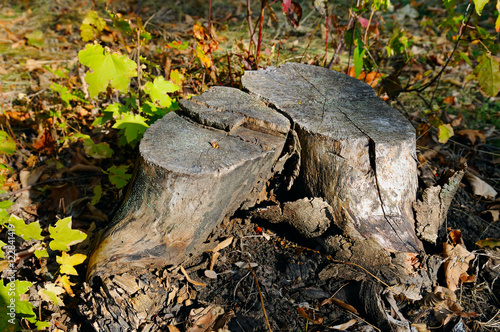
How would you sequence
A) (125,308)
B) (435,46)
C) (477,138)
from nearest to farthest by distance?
(125,308), (477,138), (435,46)

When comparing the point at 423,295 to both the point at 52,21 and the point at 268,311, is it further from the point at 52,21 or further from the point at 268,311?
the point at 52,21

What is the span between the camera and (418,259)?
77.0 inches

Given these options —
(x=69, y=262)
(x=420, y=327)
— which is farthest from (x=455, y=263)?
(x=69, y=262)

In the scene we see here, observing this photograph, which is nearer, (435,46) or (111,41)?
(111,41)

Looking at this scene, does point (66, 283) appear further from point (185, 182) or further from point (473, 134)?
point (473, 134)

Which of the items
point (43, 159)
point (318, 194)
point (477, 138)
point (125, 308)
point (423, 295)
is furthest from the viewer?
point (477, 138)

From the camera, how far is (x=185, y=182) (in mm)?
1706

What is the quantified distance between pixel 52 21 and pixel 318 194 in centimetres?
430

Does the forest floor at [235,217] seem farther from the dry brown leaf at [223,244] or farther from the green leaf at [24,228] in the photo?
the green leaf at [24,228]

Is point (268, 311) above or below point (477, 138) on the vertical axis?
below

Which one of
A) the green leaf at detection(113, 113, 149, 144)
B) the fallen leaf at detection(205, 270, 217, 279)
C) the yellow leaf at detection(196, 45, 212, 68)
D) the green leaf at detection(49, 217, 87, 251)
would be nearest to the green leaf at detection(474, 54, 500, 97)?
the yellow leaf at detection(196, 45, 212, 68)

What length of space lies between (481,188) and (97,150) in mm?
2605

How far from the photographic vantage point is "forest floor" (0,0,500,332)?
5.92 ft

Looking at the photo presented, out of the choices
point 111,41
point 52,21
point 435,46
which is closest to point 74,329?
point 111,41
